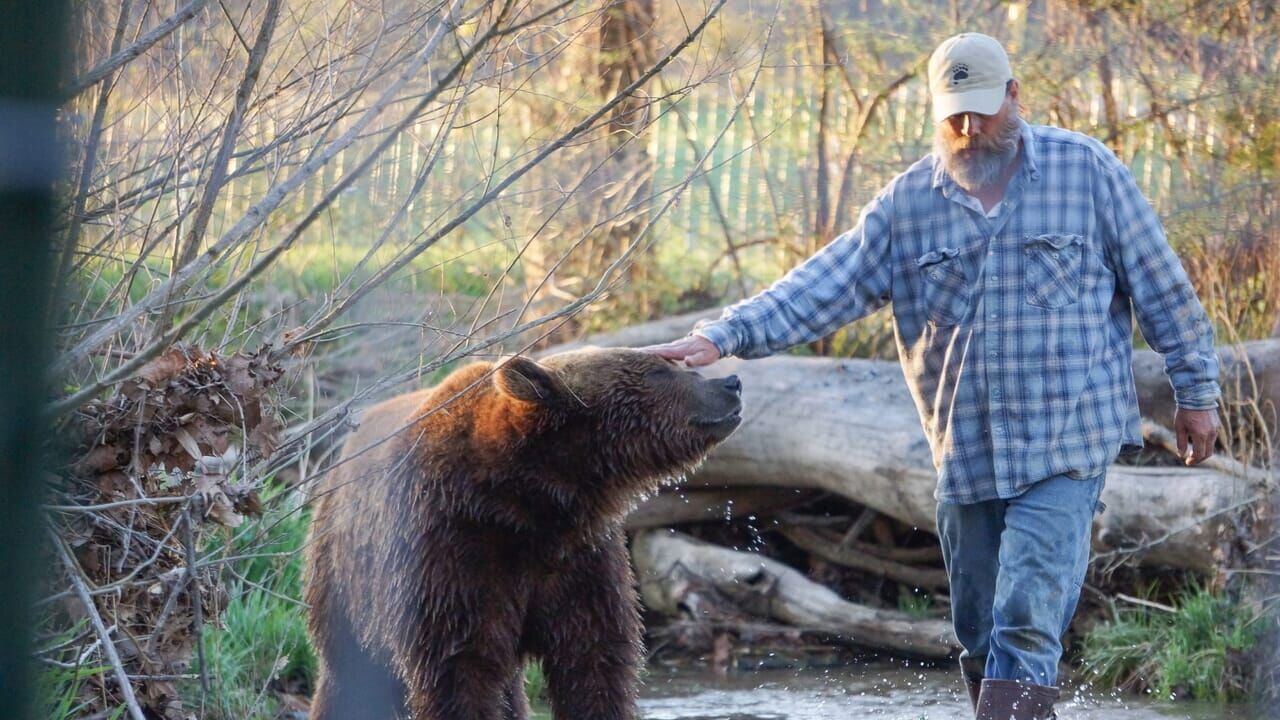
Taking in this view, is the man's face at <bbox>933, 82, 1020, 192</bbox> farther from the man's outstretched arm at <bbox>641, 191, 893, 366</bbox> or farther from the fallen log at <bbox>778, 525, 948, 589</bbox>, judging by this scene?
the fallen log at <bbox>778, 525, 948, 589</bbox>

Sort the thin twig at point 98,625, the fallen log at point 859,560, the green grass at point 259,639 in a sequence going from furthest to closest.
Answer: the fallen log at point 859,560
the green grass at point 259,639
the thin twig at point 98,625

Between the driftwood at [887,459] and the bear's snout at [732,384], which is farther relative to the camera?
the driftwood at [887,459]

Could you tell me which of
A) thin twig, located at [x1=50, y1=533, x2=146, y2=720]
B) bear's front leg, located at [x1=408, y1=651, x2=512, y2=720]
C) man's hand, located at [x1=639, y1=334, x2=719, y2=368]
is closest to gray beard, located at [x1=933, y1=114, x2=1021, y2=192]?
man's hand, located at [x1=639, y1=334, x2=719, y2=368]

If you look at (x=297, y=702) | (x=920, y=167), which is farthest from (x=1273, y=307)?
(x=297, y=702)

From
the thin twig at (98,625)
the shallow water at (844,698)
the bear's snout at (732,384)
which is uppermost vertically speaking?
the bear's snout at (732,384)

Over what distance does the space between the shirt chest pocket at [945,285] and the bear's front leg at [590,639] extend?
4.48 feet

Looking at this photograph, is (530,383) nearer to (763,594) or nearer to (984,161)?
(984,161)

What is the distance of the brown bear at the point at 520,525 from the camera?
4.54 meters

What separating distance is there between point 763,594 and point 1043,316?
347 centimetres


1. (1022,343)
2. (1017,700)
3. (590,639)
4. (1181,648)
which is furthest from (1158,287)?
(1181,648)

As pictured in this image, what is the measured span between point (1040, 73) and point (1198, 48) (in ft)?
2.78

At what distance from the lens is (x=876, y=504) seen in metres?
A: 7.06

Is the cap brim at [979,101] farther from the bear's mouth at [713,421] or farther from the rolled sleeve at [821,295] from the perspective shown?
the bear's mouth at [713,421]

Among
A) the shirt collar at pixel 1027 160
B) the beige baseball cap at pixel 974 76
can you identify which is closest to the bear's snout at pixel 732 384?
the shirt collar at pixel 1027 160
